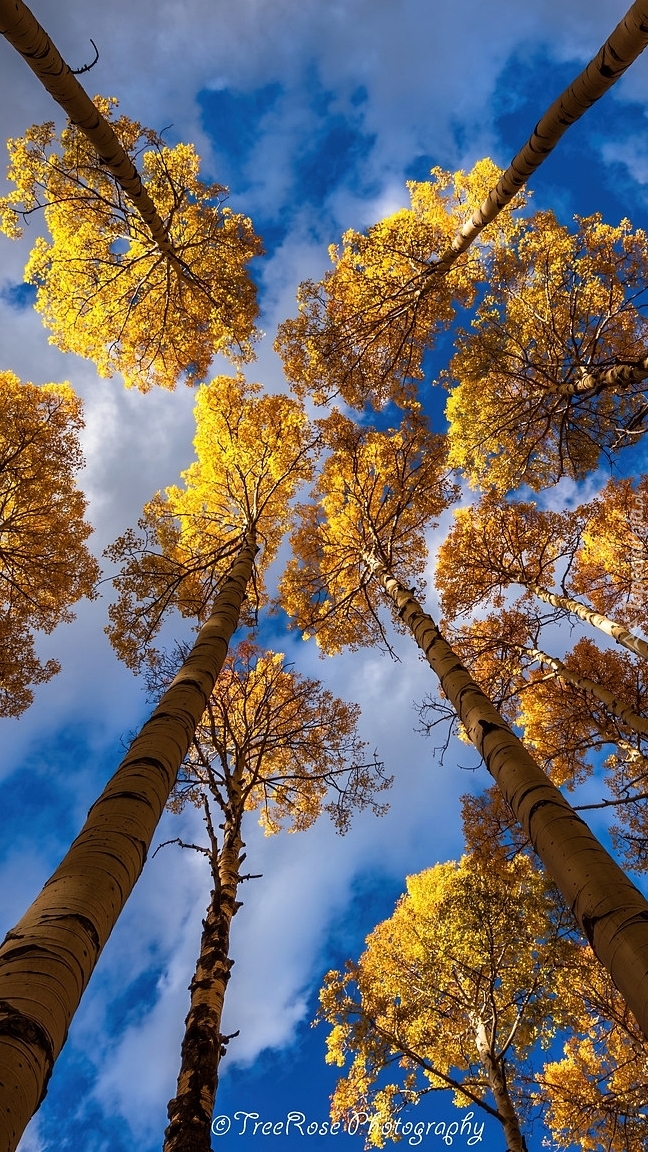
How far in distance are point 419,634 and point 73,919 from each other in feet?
14.9

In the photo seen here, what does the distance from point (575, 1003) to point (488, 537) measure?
799 centimetres

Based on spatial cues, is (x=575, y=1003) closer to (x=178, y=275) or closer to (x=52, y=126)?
(x=178, y=275)

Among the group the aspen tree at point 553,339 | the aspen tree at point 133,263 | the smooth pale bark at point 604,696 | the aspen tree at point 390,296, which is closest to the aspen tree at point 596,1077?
the smooth pale bark at point 604,696

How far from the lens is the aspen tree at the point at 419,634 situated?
2.17m

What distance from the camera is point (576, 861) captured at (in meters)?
2.44

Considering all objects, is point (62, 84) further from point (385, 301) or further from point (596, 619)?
point (596, 619)

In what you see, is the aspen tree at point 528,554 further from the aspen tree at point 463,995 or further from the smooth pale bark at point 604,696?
the aspen tree at point 463,995

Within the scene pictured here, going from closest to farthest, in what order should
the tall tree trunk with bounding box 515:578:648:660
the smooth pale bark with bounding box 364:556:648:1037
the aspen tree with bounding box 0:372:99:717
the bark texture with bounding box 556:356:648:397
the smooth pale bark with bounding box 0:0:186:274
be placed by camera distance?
1. the smooth pale bark with bounding box 364:556:648:1037
2. the smooth pale bark with bounding box 0:0:186:274
3. the bark texture with bounding box 556:356:648:397
4. the tall tree trunk with bounding box 515:578:648:660
5. the aspen tree with bounding box 0:372:99:717

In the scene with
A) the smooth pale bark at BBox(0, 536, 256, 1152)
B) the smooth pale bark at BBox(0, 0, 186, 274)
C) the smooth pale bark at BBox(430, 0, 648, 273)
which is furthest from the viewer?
the smooth pale bark at BBox(430, 0, 648, 273)

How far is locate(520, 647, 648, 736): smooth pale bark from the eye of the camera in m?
7.07

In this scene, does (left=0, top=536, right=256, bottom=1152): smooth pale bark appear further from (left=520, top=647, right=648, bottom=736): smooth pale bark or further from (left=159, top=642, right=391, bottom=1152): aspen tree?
(left=520, top=647, right=648, bottom=736): smooth pale bark

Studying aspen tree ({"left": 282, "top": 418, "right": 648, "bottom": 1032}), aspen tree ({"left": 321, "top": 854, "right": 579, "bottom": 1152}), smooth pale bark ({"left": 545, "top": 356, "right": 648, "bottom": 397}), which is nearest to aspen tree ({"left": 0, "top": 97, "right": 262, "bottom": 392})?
aspen tree ({"left": 282, "top": 418, "right": 648, "bottom": 1032})

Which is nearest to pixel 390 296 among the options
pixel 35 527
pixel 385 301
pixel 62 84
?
pixel 385 301

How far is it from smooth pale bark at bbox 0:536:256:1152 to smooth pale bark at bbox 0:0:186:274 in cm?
472
